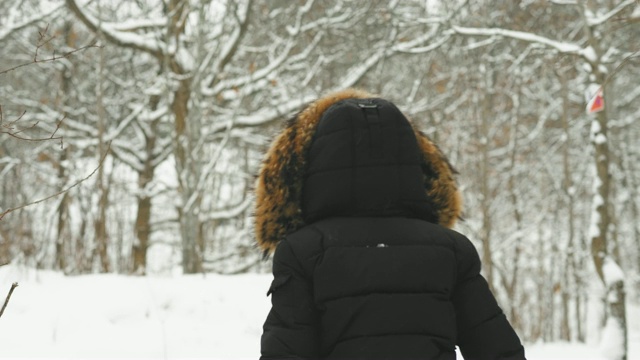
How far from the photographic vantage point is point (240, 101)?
22.8ft

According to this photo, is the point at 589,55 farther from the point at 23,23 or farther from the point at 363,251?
the point at 23,23

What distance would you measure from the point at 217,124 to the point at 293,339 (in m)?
8.34

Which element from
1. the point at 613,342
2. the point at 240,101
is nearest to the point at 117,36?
the point at 240,101

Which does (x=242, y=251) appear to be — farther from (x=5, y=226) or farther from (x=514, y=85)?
(x=514, y=85)

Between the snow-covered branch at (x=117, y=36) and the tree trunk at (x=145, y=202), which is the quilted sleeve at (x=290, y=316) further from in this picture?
the tree trunk at (x=145, y=202)

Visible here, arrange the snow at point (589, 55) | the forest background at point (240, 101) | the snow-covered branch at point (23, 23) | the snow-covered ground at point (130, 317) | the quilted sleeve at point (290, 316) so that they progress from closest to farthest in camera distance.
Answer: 1. the quilted sleeve at point (290, 316)
2. the snow-covered ground at point (130, 317)
3. the snow at point (589, 55)
4. the forest background at point (240, 101)
5. the snow-covered branch at point (23, 23)

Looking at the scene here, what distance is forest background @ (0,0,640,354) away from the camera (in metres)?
6.71

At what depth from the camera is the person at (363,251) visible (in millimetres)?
1564

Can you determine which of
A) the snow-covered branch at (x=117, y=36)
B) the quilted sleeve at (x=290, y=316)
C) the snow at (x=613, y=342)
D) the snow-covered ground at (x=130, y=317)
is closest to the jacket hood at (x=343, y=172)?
the quilted sleeve at (x=290, y=316)

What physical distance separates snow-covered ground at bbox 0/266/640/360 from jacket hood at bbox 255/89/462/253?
2.09 meters

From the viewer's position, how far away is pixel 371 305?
5.11ft

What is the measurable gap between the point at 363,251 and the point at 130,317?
315cm

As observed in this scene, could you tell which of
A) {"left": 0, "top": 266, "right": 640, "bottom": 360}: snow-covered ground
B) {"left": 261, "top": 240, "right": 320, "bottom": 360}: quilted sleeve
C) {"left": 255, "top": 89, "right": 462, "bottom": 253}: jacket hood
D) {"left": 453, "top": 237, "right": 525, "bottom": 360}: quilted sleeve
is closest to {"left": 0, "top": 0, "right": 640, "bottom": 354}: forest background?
{"left": 0, "top": 266, "right": 640, "bottom": 360}: snow-covered ground

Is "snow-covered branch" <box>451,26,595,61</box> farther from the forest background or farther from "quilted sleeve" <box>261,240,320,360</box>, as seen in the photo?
"quilted sleeve" <box>261,240,320,360</box>
